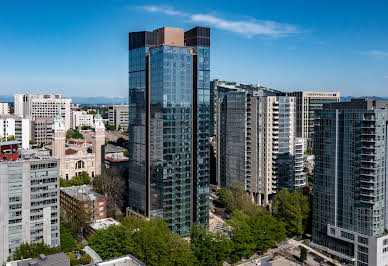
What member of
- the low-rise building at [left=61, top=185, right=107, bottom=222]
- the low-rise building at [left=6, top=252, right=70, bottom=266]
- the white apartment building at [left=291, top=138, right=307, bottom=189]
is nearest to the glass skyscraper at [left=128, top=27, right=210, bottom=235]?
the low-rise building at [left=61, top=185, right=107, bottom=222]

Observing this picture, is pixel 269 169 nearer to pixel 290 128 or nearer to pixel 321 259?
pixel 290 128

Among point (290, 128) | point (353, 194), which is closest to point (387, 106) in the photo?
point (353, 194)

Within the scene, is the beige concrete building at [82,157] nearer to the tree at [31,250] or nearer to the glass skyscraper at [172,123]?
the glass skyscraper at [172,123]

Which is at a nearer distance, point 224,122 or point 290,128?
point 290,128

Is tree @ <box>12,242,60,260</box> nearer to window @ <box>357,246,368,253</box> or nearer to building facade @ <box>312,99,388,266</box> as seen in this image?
building facade @ <box>312,99,388,266</box>

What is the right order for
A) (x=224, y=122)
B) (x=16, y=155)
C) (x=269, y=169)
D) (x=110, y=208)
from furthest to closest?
(x=224, y=122)
(x=269, y=169)
(x=110, y=208)
(x=16, y=155)

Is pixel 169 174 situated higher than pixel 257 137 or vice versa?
pixel 257 137

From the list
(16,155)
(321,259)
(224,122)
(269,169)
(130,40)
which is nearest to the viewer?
(16,155)
